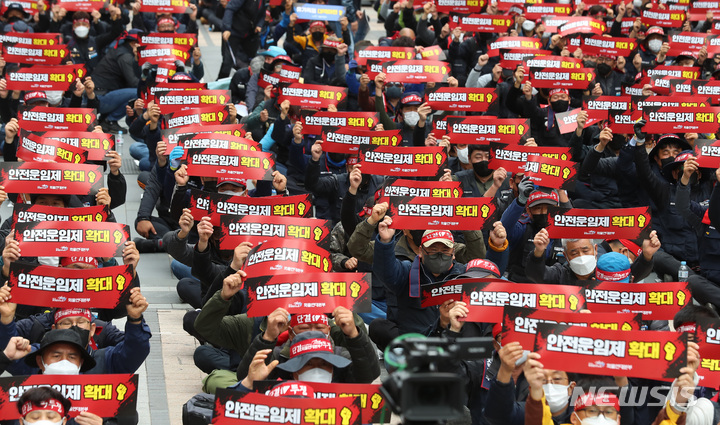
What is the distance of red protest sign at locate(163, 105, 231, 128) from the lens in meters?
13.8

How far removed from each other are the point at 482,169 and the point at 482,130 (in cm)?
85

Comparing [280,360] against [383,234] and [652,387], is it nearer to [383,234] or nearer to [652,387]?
[383,234]

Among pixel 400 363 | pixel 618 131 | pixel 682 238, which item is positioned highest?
pixel 400 363

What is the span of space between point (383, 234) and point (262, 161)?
2628 millimetres

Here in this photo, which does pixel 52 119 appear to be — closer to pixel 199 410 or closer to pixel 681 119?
pixel 199 410

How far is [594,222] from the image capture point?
10602 millimetres

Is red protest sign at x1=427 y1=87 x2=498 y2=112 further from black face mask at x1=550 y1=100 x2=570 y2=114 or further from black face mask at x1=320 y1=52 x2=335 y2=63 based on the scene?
black face mask at x1=320 y1=52 x2=335 y2=63

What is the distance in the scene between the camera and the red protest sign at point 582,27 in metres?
18.4

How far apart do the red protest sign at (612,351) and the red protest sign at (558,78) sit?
8.72m

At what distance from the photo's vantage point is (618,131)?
563 inches

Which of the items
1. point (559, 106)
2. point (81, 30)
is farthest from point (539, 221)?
point (81, 30)

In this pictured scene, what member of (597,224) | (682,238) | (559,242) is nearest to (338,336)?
(597,224)

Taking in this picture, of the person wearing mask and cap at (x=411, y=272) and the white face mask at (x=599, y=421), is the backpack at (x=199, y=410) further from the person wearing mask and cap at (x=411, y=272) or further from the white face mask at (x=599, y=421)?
the white face mask at (x=599, y=421)

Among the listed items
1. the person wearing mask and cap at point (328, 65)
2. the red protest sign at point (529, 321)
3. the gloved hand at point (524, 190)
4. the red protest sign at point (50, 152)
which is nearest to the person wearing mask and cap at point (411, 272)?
the gloved hand at point (524, 190)
